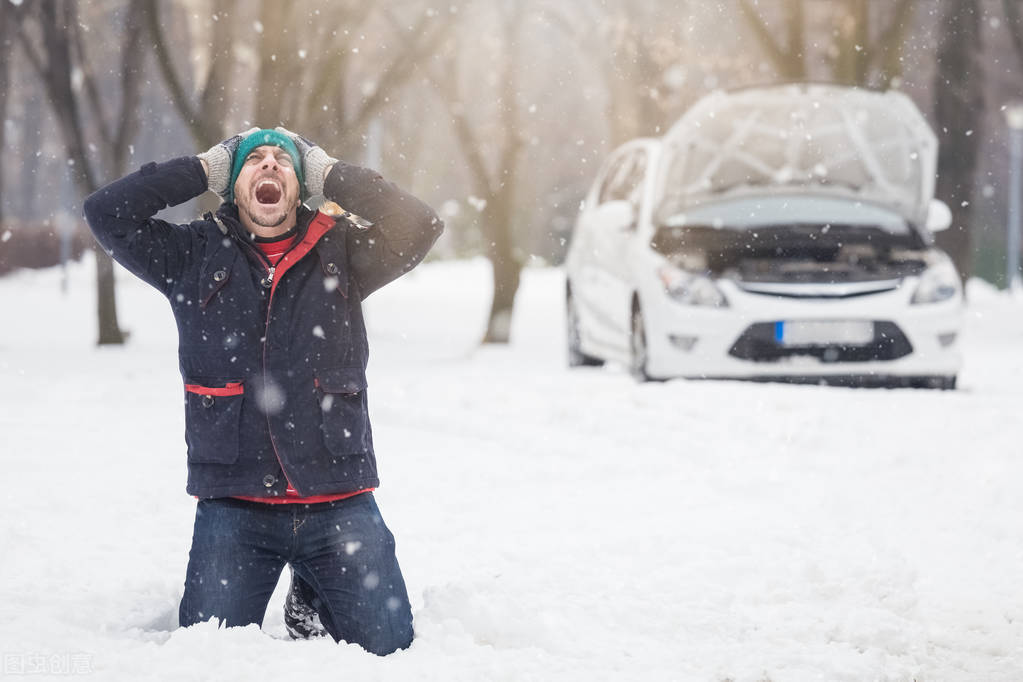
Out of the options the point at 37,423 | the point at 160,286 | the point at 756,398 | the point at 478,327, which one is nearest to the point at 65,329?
the point at 478,327

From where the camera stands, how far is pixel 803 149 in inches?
398

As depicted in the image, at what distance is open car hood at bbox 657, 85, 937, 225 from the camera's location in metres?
9.23

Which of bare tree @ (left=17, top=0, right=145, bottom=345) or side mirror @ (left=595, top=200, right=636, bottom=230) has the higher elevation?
bare tree @ (left=17, top=0, right=145, bottom=345)

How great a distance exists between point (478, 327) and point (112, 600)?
14978mm

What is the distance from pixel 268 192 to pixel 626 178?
22.3 feet

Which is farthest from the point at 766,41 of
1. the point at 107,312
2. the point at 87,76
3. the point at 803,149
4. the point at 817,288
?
the point at 107,312

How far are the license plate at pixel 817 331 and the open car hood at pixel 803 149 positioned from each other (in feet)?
3.88

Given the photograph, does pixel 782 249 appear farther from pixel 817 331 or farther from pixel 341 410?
pixel 341 410

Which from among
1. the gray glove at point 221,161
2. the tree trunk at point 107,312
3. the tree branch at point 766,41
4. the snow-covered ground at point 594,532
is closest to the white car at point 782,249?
the snow-covered ground at point 594,532

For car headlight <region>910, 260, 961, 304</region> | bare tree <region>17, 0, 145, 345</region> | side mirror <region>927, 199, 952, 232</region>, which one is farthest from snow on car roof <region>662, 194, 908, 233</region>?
bare tree <region>17, 0, 145, 345</region>

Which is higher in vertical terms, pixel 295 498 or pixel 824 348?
pixel 295 498

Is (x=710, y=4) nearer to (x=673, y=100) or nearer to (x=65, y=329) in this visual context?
(x=673, y=100)

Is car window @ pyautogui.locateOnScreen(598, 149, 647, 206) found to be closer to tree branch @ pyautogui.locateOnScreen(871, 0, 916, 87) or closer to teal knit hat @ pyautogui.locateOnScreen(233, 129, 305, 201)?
tree branch @ pyautogui.locateOnScreen(871, 0, 916, 87)

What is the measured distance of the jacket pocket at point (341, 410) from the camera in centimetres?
366
